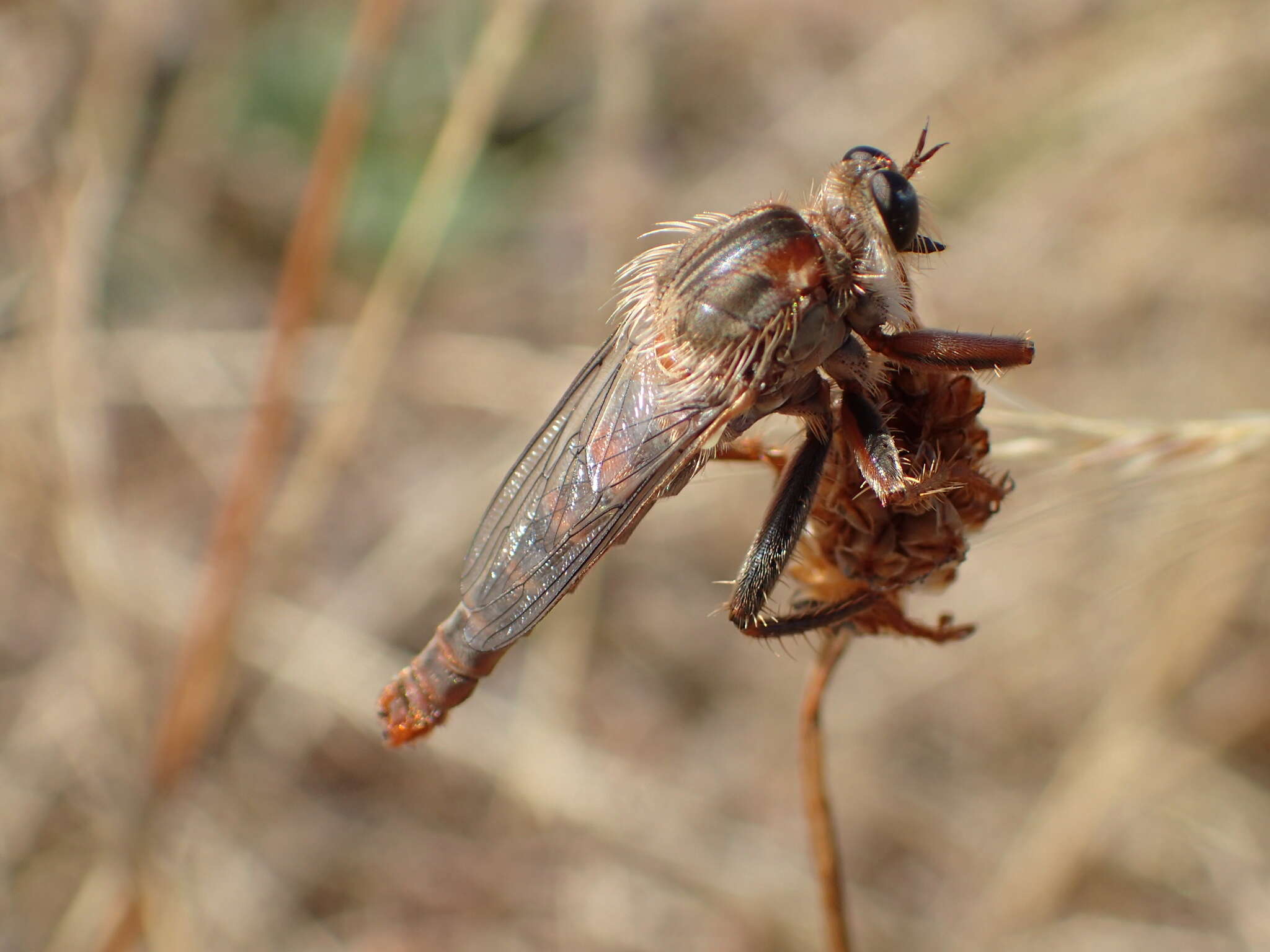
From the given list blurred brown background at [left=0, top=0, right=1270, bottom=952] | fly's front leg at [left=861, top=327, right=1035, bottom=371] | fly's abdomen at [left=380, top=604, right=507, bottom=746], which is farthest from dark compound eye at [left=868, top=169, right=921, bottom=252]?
fly's abdomen at [left=380, top=604, right=507, bottom=746]

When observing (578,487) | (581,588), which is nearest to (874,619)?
(578,487)

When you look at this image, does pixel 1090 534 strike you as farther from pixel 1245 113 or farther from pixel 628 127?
pixel 628 127

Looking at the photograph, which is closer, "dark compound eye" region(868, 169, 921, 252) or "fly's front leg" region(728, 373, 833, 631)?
"fly's front leg" region(728, 373, 833, 631)

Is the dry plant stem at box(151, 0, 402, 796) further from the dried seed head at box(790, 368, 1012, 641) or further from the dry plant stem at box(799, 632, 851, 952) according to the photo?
the dry plant stem at box(799, 632, 851, 952)

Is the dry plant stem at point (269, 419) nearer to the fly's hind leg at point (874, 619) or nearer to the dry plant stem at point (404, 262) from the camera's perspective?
the dry plant stem at point (404, 262)

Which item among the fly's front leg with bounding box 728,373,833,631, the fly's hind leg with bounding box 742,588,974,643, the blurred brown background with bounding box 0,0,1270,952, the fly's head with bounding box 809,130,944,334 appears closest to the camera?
the fly's hind leg with bounding box 742,588,974,643

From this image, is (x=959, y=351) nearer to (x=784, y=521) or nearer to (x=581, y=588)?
(x=784, y=521)

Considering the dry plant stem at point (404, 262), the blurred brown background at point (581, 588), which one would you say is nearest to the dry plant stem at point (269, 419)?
the blurred brown background at point (581, 588)

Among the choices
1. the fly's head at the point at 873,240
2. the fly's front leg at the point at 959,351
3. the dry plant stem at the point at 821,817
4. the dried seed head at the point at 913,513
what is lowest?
the dry plant stem at the point at 821,817
